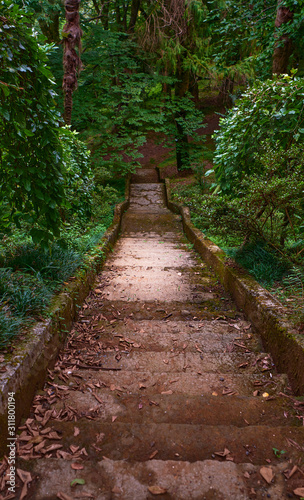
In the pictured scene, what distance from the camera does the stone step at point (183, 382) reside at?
2328mm

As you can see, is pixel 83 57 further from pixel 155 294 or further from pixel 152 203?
pixel 155 294

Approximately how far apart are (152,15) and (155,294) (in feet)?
37.9

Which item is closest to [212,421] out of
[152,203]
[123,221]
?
[123,221]

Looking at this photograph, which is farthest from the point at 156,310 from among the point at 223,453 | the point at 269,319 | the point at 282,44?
the point at 282,44

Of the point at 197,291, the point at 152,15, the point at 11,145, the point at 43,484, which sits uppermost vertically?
the point at 152,15

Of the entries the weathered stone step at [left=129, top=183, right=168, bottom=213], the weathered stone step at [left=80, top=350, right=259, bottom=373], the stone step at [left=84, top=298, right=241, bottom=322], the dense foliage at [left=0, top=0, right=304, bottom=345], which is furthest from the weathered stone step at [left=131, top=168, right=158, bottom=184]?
the weathered stone step at [left=80, top=350, right=259, bottom=373]

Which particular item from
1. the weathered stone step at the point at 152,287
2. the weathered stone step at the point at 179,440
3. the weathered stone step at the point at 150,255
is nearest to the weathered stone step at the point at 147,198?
the weathered stone step at the point at 150,255

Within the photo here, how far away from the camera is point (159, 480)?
1.50 meters

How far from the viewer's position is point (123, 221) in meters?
10.6

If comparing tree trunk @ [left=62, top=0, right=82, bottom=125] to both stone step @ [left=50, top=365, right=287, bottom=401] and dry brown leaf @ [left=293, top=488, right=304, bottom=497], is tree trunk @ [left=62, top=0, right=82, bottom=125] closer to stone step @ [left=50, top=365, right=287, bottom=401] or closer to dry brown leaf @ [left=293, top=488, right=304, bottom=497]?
stone step @ [left=50, top=365, right=287, bottom=401]

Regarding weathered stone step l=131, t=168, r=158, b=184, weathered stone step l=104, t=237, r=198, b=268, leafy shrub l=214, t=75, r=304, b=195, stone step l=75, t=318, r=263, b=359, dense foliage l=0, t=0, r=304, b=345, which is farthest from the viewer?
weathered stone step l=131, t=168, r=158, b=184

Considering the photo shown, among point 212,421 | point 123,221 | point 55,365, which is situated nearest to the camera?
point 212,421

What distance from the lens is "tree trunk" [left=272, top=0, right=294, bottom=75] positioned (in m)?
6.09

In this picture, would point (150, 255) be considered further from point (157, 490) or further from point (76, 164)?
point (157, 490)
